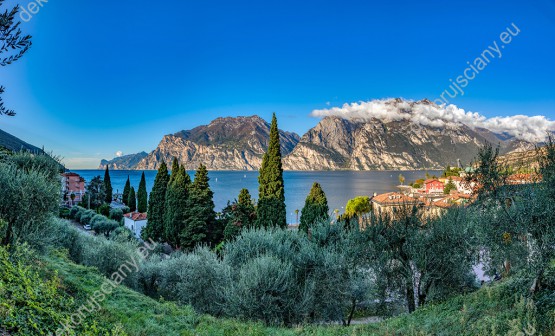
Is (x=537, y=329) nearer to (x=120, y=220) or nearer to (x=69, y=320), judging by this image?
(x=69, y=320)

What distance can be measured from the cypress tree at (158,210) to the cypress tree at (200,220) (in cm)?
609

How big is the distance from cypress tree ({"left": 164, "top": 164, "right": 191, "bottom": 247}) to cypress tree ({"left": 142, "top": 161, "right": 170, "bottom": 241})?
7.75 ft

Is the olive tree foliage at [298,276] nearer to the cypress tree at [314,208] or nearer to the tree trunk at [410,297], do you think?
the tree trunk at [410,297]

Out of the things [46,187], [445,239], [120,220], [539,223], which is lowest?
[120,220]

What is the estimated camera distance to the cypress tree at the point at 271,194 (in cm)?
2777

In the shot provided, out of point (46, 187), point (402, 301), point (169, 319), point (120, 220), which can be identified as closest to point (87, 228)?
point (120, 220)

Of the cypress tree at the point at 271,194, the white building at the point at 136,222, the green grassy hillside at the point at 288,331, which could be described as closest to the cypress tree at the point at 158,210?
the white building at the point at 136,222

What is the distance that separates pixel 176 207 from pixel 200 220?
3270 mm

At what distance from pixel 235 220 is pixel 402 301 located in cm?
1886

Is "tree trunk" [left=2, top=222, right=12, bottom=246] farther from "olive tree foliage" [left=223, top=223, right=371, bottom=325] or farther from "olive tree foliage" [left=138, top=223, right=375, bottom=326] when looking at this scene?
"olive tree foliage" [left=223, top=223, right=371, bottom=325]

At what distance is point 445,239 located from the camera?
1313cm

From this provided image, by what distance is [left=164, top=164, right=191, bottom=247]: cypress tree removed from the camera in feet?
105

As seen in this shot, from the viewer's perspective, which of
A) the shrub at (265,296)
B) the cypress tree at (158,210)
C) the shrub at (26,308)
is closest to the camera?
the shrub at (26,308)

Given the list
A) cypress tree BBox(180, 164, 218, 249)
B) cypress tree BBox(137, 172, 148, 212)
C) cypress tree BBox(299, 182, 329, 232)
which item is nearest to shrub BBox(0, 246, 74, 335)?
cypress tree BBox(180, 164, 218, 249)
